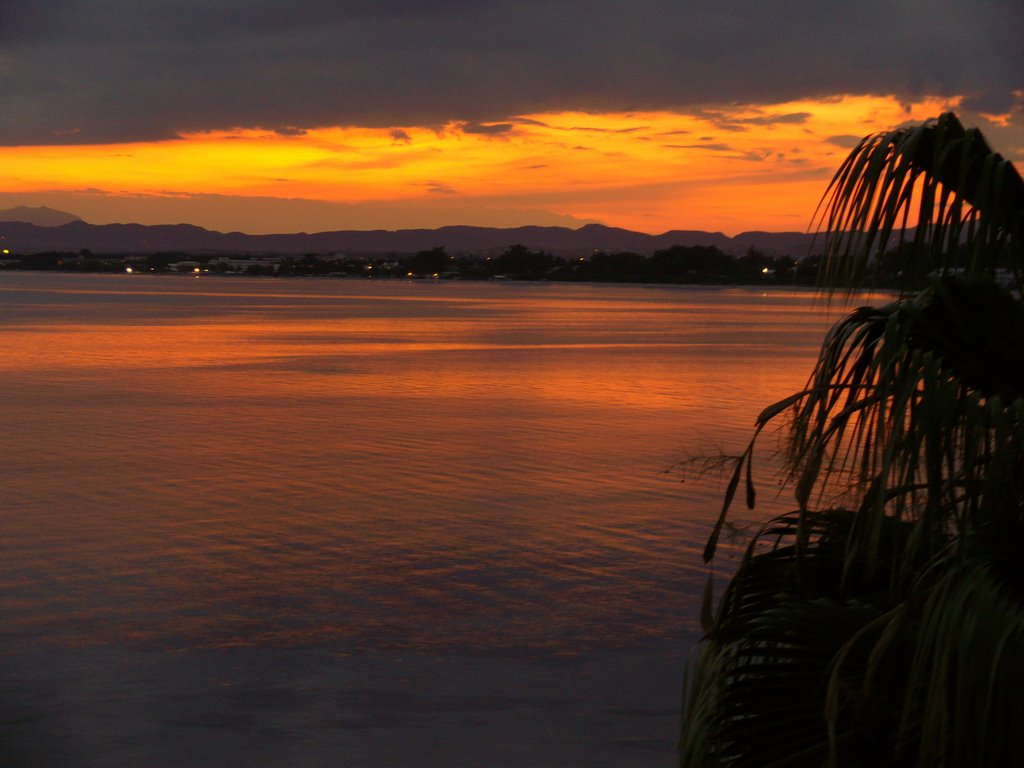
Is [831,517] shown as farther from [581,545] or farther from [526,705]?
[581,545]

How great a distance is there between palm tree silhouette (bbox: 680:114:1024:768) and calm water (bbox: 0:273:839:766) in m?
3.74

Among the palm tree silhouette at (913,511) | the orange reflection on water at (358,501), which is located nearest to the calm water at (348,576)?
the orange reflection on water at (358,501)

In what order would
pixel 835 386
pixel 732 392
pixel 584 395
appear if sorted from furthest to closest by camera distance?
pixel 732 392 → pixel 584 395 → pixel 835 386

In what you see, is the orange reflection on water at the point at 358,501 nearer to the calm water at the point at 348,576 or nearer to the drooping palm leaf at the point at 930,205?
the calm water at the point at 348,576

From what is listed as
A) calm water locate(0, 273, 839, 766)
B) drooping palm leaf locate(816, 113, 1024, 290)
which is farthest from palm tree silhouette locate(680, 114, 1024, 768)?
calm water locate(0, 273, 839, 766)

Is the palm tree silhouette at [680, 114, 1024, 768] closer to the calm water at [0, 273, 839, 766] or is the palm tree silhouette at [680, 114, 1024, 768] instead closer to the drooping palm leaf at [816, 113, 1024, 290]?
the drooping palm leaf at [816, 113, 1024, 290]

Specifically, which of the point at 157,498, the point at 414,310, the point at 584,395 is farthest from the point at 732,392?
the point at 414,310

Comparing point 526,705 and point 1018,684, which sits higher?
point 1018,684

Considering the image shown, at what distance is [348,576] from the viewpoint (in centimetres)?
1019

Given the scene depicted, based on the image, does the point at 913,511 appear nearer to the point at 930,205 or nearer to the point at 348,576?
the point at 930,205

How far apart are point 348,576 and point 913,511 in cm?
701

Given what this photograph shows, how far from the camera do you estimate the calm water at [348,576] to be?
24.3 ft

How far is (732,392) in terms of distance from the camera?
27.1 metres

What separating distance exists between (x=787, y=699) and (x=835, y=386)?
870mm
